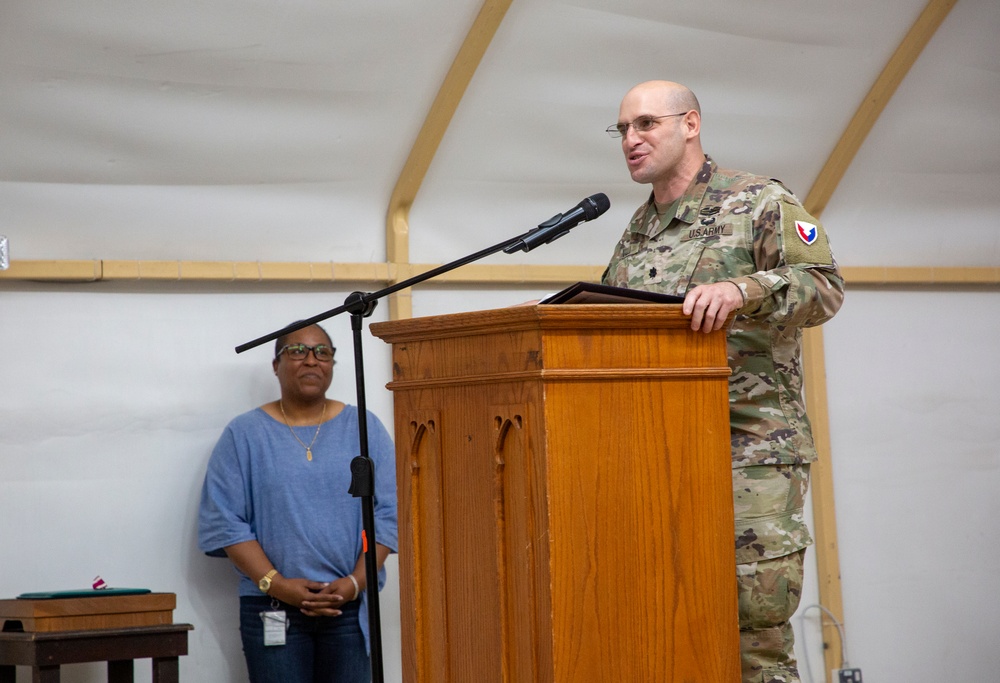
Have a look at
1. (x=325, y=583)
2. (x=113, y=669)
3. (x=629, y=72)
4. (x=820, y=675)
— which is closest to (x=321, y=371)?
(x=325, y=583)

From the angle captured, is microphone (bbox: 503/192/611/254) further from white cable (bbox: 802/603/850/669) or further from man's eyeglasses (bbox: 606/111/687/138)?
white cable (bbox: 802/603/850/669)

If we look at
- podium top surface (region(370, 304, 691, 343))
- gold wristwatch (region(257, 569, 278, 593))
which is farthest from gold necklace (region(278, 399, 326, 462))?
podium top surface (region(370, 304, 691, 343))

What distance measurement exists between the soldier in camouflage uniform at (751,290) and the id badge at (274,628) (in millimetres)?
1968

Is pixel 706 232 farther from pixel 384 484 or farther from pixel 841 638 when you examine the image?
pixel 841 638

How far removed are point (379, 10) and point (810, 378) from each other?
8.04 feet

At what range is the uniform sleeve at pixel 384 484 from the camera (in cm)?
426

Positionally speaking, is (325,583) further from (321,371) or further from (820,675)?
(820,675)

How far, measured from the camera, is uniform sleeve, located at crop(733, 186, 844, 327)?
215 centimetres

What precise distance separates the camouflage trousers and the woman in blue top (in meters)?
1.97

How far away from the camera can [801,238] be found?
2.35 metres

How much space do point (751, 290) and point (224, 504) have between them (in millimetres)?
2581

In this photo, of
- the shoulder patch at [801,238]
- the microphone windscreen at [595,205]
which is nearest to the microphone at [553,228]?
the microphone windscreen at [595,205]

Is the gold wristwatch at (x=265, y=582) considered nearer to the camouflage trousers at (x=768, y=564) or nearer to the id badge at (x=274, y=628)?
the id badge at (x=274, y=628)

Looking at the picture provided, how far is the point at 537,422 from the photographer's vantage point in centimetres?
181
